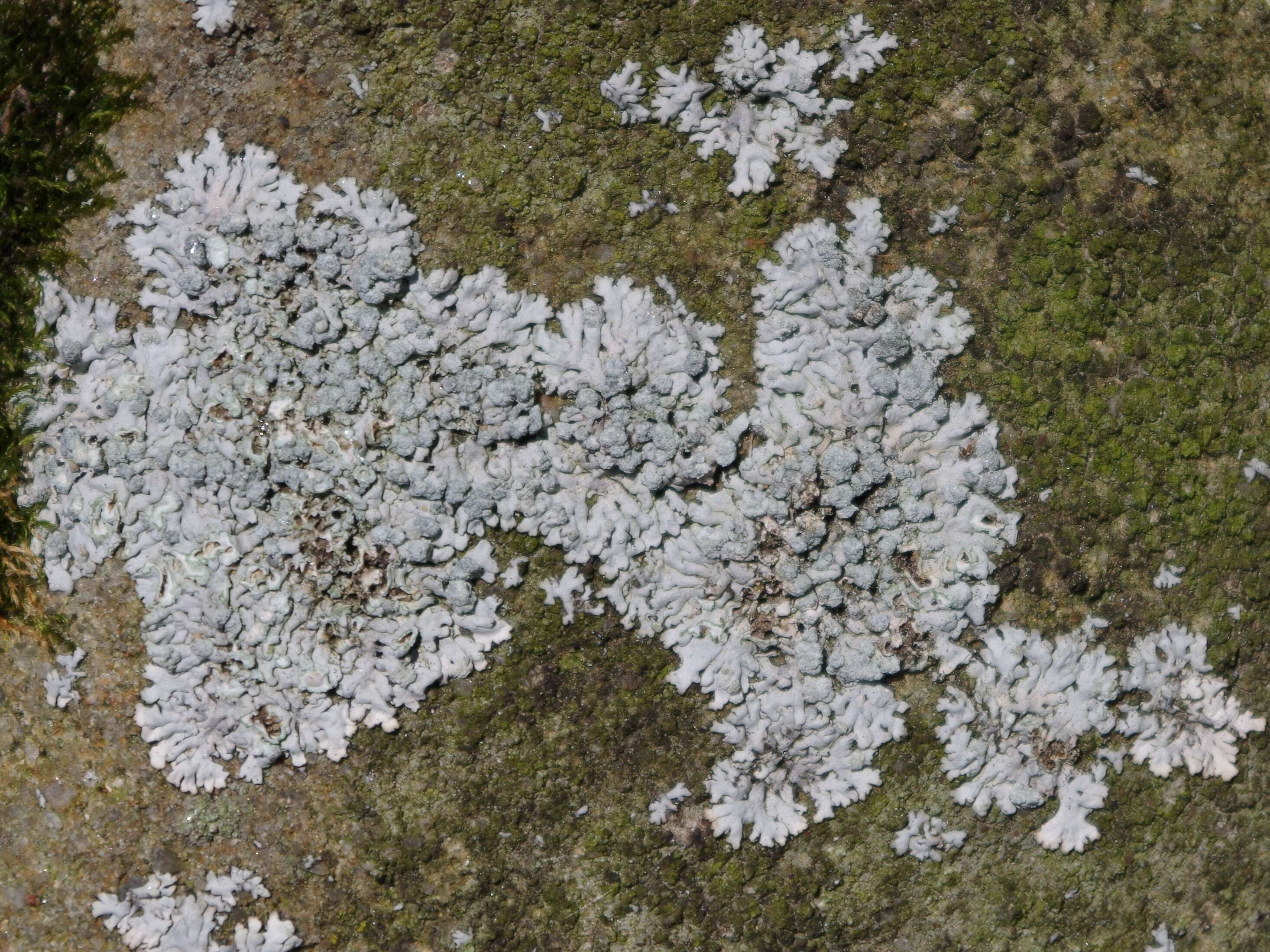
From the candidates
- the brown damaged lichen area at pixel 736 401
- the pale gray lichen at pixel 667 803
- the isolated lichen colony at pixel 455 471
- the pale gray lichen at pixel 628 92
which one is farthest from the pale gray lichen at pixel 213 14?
the pale gray lichen at pixel 667 803

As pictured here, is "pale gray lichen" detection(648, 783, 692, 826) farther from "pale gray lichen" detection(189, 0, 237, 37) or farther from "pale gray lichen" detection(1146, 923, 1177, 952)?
"pale gray lichen" detection(189, 0, 237, 37)

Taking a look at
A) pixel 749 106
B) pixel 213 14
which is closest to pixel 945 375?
pixel 749 106

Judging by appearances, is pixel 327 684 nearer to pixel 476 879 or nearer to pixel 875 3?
pixel 476 879

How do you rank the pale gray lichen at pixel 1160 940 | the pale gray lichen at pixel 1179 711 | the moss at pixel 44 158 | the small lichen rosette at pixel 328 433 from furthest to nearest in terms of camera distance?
the pale gray lichen at pixel 1160 940, the pale gray lichen at pixel 1179 711, the moss at pixel 44 158, the small lichen rosette at pixel 328 433

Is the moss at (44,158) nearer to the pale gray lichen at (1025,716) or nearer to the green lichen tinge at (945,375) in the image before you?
the green lichen tinge at (945,375)

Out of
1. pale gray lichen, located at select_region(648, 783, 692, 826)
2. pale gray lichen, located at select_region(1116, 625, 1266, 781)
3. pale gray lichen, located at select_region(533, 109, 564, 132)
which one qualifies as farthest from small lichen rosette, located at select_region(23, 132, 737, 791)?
pale gray lichen, located at select_region(1116, 625, 1266, 781)

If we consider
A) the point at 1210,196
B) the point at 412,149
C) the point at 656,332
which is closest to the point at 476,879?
the point at 656,332

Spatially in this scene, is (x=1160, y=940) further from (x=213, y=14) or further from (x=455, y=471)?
(x=213, y=14)
